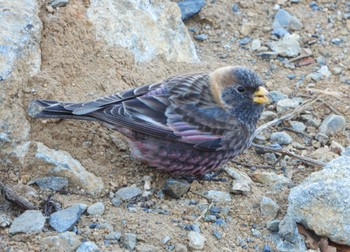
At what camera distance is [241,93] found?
6.01 meters

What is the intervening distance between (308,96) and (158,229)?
276 cm

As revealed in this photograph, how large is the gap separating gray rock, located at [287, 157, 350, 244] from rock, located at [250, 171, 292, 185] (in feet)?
2.03

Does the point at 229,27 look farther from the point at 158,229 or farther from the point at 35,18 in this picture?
the point at 158,229

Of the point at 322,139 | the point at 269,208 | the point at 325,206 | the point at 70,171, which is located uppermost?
the point at 325,206

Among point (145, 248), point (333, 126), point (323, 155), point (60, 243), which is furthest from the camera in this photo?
point (333, 126)

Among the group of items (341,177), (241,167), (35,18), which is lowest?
(241,167)

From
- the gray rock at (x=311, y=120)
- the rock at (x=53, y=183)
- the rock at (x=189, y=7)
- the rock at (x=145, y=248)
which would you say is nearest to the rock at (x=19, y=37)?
the rock at (x=53, y=183)

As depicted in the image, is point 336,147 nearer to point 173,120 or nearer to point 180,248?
point 173,120

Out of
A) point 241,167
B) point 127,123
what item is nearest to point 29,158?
point 127,123

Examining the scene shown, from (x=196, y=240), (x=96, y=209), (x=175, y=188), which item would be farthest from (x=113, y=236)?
(x=175, y=188)

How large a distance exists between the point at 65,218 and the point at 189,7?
3.69 meters

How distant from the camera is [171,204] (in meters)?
5.42

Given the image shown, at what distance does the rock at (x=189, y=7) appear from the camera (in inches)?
309

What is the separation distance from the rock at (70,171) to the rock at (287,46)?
3043 millimetres
